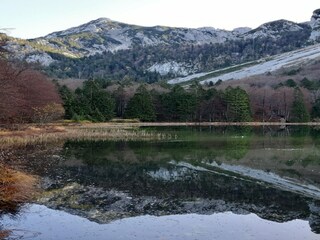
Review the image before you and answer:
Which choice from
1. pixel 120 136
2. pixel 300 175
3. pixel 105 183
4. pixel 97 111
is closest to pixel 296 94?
pixel 97 111

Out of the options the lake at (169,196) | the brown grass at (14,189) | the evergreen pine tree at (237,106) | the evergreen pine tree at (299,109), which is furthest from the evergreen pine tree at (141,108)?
the brown grass at (14,189)

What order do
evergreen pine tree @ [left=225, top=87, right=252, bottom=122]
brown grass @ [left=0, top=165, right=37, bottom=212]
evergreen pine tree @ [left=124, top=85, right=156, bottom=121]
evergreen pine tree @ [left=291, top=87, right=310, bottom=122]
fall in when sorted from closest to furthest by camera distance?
1. brown grass @ [left=0, top=165, right=37, bottom=212]
2. evergreen pine tree @ [left=124, top=85, right=156, bottom=121]
3. evergreen pine tree @ [left=225, top=87, right=252, bottom=122]
4. evergreen pine tree @ [left=291, top=87, right=310, bottom=122]

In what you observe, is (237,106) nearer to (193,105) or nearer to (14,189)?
(193,105)

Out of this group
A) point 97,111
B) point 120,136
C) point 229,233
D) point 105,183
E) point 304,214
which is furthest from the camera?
A: point 97,111

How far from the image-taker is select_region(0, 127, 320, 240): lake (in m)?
16.1

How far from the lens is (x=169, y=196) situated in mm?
21781

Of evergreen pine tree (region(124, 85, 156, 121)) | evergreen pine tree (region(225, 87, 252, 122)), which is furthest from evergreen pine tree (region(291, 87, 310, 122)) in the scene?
evergreen pine tree (region(124, 85, 156, 121))

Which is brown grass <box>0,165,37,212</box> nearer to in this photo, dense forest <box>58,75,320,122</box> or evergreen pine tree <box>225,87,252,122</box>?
dense forest <box>58,75,320,122</box>

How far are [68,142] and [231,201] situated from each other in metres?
31.5

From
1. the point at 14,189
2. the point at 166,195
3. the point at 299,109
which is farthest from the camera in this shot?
the point at 299,109

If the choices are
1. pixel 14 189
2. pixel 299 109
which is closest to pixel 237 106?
pixel 299 109

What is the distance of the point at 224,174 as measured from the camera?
2877 cm

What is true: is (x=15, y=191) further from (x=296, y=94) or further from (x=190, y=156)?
(x=296, y=94)

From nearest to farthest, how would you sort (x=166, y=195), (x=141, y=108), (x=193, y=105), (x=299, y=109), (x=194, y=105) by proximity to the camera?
(x=166, y=195), (x=141, y=108), (x=193, y=105), (x=194, y=105), (x=299, y=109)
